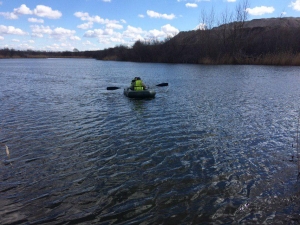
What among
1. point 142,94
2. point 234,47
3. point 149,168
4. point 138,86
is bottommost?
point 149,168

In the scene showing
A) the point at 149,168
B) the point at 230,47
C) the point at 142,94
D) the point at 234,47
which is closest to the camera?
the point at 149,168

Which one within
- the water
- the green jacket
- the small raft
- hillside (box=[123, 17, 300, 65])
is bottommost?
the water

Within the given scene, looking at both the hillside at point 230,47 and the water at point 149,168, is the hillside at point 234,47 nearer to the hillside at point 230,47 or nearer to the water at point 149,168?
the hillside at point 230,47

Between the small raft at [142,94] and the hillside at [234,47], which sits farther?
the hillside at [234,47]

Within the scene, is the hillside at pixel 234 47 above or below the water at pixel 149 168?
above

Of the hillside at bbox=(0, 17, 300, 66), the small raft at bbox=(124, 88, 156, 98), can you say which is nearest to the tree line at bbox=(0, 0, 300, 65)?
the hillside at bbox=(0, 17, 300, 66)

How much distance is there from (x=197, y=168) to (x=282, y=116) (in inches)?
291

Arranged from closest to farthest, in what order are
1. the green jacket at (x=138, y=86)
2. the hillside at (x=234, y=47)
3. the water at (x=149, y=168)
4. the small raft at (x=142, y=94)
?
the water at (x=149, y=168) < the small raft at (x=142, y=94) < the green jacket at (x=138, y=86) < the hillside at (x=234, y=47)

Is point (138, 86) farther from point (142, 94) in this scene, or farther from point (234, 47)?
point (234, 47)

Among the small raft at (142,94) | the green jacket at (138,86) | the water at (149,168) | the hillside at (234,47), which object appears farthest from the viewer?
the hillside at (234,47)

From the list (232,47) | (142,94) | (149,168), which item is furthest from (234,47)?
(149,168)

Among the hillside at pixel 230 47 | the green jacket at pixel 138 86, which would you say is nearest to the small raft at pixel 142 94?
the green jacket at pixel 138 86

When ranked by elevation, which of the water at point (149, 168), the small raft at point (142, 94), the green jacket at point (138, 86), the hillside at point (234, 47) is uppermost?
the hillside at point (234, 47)

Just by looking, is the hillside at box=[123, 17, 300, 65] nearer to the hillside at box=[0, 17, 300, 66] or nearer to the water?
the hillside at box=[0, 17, 300, 66]
